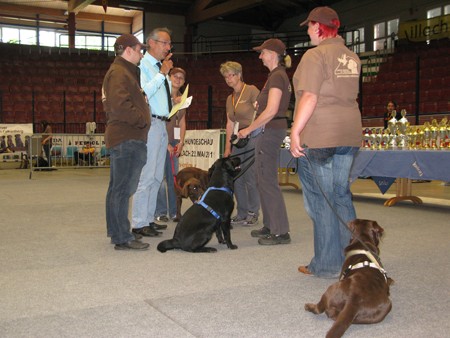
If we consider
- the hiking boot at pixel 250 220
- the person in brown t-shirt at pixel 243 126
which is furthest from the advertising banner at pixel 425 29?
the hiking boot at pixel 250 220

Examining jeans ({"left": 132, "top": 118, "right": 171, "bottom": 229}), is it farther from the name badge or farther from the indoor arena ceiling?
the indoor arena ceiling

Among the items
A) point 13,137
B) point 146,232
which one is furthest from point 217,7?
point 146,232

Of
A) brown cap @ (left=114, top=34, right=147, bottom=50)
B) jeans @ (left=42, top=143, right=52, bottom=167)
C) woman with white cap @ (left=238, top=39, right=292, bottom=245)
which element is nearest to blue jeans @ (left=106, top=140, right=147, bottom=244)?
brown cap @ (left=114, top=34, right=147, bottom=50)

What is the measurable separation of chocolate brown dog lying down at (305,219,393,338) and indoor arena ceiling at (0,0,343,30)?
2005 cm

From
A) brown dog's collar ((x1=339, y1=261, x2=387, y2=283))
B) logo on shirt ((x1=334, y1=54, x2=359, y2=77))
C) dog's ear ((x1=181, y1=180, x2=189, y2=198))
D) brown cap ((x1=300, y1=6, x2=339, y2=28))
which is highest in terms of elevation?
brown cap ((x1=300, y1=6, x2=339, y2=28))

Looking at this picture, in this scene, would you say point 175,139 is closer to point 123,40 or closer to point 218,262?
point 123,40

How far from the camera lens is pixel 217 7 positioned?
22.2 metres

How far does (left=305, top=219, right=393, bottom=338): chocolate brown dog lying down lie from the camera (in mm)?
1931

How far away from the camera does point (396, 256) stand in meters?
3.41

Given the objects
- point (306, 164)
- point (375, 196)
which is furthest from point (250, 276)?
point (375, 196)

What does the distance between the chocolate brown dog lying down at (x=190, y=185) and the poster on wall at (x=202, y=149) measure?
3.22 metres

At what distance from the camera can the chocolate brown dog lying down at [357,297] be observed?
6.33 ft

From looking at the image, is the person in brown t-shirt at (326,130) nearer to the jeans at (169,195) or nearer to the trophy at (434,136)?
the jeans at (169,195)

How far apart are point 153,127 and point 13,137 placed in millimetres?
11007
